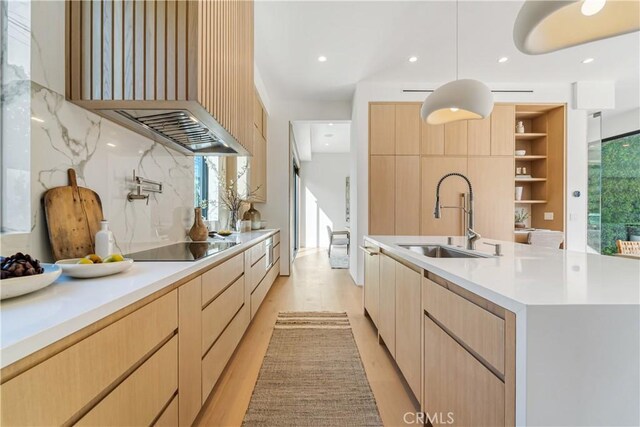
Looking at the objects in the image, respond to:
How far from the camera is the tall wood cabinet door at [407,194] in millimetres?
4172

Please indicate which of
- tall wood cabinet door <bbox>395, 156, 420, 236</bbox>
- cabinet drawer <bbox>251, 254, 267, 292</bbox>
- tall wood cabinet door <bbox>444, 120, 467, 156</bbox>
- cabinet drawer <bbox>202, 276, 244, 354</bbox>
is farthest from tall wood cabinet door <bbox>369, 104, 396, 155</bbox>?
cabinet drawer <bbox>202, 276, 244, 354</bbox>

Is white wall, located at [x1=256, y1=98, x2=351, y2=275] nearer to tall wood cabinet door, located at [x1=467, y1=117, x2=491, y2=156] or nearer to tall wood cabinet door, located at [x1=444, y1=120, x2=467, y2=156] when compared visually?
tall wood cabinet door, located at [x1=444, y1=120, x2=467, y2=156]

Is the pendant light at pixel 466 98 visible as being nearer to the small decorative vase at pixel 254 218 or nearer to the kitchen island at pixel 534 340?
the kitchen island at pixel 534 340

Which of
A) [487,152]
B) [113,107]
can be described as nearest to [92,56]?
[113,107]

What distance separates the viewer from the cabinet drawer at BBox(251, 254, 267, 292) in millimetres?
2633

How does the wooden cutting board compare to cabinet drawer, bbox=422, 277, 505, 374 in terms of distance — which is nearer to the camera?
cabinet drawer, bbox=422, 277, 505, 374

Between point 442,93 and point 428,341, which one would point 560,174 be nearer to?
point 442,93

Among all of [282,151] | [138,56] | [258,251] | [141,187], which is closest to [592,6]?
[138,56]

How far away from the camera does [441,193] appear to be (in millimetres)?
4223

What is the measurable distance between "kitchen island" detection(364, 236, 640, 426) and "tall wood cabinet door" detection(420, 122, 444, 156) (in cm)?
316

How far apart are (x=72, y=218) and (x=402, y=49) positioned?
3.61m

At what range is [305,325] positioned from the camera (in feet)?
8.84

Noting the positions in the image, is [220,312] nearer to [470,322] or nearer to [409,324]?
[409,324]

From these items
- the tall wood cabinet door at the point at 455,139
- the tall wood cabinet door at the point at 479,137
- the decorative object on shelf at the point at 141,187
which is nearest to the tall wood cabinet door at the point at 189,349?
the decorative object on shelf at the point at 141,187
